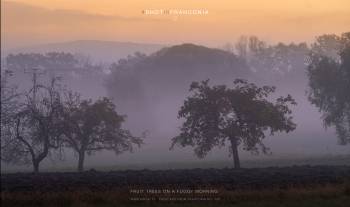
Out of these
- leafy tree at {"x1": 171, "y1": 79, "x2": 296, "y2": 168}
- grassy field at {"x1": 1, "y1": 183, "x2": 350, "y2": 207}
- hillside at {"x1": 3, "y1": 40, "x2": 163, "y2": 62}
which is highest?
hillside at {"x1": 3, "y1": 40, "x2": 163, "y2": 62}

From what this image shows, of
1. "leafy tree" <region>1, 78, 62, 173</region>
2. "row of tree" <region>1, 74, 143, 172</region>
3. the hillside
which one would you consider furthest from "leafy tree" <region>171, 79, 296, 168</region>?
the hillside

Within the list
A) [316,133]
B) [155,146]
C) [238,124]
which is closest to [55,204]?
[238,124]

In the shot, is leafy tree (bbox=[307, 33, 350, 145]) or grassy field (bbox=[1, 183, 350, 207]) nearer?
grassy field (bbox=[1, 183, 350, 207])

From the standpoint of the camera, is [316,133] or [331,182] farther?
[316,133]

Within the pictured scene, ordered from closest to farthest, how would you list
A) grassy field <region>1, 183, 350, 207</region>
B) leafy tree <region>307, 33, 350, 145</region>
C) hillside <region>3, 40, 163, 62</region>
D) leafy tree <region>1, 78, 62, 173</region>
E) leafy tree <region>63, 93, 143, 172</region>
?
1. grassy field <region>1, 183, 350, 207</region>
2. leafy tree <region>1, 78, 62, 173</region>
3. leafy tree <region>63, 93, 143, 172</region>
4. leafy tree <region>307, 33, 350, 145</region>
5. hillside <region>3, 40, 163, 62</region>

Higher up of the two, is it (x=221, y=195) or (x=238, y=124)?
(x=238, y=124)

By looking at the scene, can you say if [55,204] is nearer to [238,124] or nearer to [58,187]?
[58,187]

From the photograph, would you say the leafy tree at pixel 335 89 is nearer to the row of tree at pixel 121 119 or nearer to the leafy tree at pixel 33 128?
the row of tree at pixel 121 119

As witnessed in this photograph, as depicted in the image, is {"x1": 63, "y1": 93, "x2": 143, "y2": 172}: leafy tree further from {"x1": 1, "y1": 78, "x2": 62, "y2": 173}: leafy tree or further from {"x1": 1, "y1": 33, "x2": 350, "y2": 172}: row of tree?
{"x1": 1, "y1": 78, "x2": 62, "y2": 173}: leafy tree

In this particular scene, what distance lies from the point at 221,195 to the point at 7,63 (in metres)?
75.1

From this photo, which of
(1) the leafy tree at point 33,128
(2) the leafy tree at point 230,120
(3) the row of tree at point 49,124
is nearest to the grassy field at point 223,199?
(2) the leafy tree at point 230,120

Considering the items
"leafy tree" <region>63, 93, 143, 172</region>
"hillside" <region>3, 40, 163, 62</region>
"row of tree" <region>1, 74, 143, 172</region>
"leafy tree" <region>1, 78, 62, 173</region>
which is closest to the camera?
"leafy tree" <region>1, 78, 62, 173</region>

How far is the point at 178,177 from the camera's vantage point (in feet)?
115

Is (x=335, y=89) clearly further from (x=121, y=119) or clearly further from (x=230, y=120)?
(x=121, y=119)
